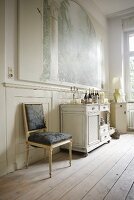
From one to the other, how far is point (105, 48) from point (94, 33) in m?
0.89

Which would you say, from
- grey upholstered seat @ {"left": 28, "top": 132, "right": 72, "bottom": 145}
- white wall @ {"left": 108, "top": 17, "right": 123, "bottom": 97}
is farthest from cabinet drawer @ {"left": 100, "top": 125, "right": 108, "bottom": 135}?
white wall @ {"left": 108, "top": 17, "right": 123, "bottom": 97}

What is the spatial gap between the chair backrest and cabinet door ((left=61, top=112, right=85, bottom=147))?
2.07ft

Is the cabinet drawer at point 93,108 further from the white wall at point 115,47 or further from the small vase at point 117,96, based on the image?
the white wall at point 115,47

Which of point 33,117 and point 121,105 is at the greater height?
point 121,105

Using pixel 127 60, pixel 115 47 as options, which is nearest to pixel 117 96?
pixel 127 60

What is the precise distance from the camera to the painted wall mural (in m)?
3.09

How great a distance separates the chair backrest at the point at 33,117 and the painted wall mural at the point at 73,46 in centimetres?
54

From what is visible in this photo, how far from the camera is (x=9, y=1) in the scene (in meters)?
2.39

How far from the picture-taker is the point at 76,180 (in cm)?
209

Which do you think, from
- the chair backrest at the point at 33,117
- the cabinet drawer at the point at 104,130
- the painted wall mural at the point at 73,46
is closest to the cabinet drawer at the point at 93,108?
the cabinet drawer at the point at 104,130

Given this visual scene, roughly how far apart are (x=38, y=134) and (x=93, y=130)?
4.04 ft

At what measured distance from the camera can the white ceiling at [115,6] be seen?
4.86 meters

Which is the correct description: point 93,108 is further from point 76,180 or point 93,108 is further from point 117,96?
point 117,96

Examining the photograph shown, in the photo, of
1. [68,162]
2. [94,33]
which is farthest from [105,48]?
[68,162]
